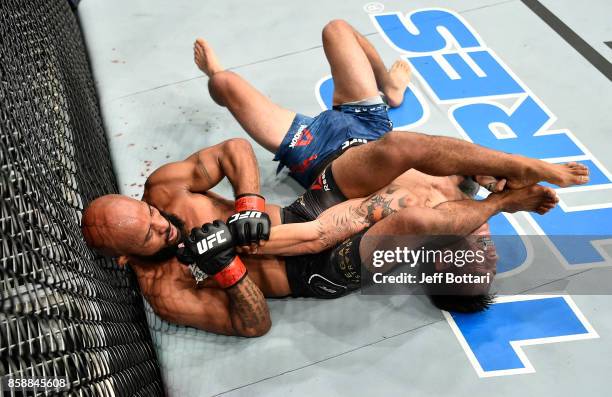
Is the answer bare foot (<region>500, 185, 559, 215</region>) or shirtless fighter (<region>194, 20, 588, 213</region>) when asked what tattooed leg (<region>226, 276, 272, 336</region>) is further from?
bare foot (<region>500, 185, 559, 215</region>)

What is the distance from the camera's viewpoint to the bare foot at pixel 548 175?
7.51ft

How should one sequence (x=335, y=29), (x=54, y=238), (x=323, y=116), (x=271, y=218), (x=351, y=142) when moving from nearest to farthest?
(x=54, y=238) → (x=271, y=218) → (x=351, y=142) → (x=323, y=116) → (x=335, y=29)

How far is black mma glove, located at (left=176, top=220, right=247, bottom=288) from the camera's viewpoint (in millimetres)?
2297

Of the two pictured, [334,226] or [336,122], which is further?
[336,122]

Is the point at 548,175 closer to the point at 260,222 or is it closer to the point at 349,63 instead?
the point at 260,222

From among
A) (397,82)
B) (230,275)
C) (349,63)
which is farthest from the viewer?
(397,82)

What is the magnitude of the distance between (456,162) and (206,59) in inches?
62.5

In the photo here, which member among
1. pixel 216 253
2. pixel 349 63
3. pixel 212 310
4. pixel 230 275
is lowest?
pixel 212 310

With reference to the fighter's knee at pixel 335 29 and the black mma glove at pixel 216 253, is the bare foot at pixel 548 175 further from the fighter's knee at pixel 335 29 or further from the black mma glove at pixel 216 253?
the fighter's knee at pixel 335 29

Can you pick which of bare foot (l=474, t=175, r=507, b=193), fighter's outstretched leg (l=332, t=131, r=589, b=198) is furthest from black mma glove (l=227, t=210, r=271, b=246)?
bare foot (l=474, t=175, r=507, b=193)

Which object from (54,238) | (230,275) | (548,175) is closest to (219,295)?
(230,275)

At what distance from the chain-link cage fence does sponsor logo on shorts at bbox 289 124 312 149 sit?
0.96 metres

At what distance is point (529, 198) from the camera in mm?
2338

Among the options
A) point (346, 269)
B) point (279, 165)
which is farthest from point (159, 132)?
point (346, 269)
